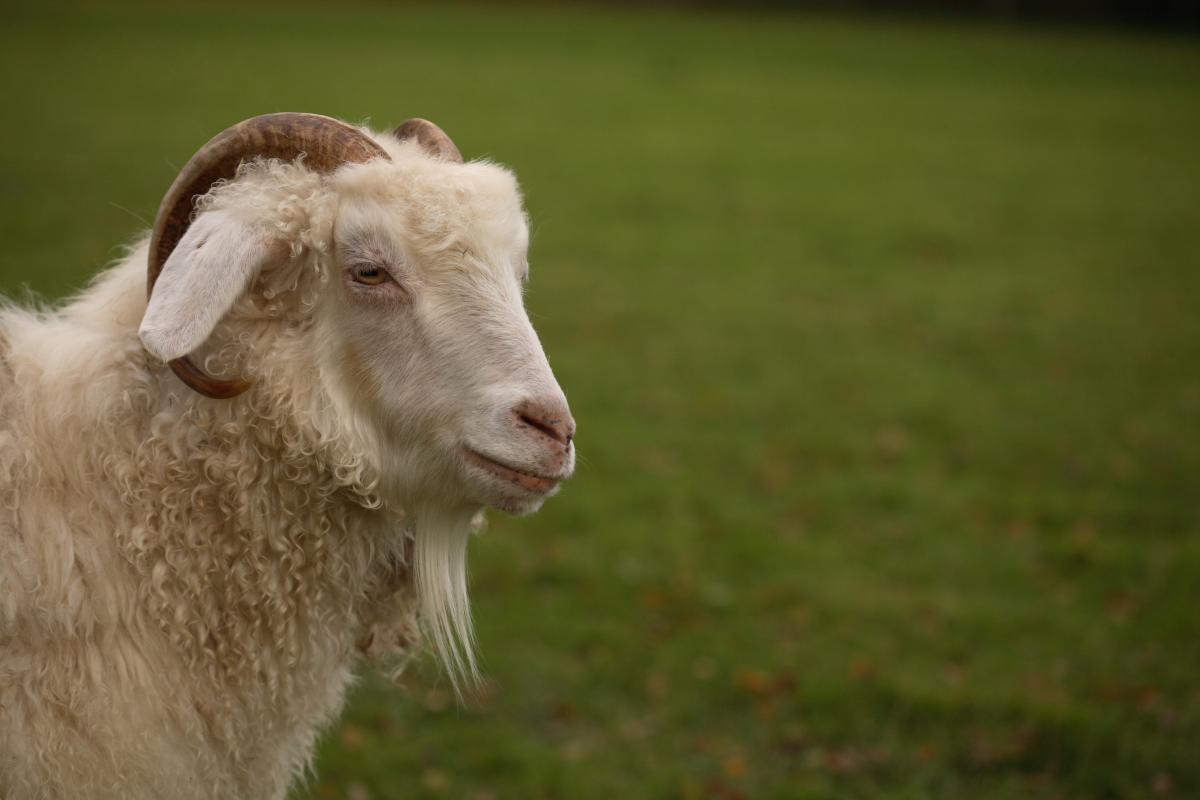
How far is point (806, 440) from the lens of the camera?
8375 mm

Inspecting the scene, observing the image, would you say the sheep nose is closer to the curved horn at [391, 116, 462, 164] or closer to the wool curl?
the wool curl

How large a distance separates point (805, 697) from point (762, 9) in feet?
139

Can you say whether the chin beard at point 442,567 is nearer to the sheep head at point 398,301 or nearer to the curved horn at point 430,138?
the sheep head at point 398,301

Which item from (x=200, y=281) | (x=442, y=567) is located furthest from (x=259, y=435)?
(x=442, y=567)

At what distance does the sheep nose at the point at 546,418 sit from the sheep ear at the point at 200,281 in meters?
0.69

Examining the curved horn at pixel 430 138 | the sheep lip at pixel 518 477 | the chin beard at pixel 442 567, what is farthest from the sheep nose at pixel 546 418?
the curved horn at pixel 430 138

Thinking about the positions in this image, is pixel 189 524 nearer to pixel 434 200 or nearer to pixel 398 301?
pixel 398 301

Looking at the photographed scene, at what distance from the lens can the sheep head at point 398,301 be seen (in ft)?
8.57

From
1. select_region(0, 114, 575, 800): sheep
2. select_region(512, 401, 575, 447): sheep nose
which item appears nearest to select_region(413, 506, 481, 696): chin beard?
select_region(0, 114, 575, 800): sheep

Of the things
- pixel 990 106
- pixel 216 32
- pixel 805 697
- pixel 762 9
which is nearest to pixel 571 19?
pixel 762 9

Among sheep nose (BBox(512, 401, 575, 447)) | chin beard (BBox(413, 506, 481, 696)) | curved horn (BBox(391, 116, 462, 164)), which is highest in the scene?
curved horn (BBox(391, 116, 462, 164))

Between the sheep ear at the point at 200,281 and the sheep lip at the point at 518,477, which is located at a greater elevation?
the sheep ear at the point at 200,281

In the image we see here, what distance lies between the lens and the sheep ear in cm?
241

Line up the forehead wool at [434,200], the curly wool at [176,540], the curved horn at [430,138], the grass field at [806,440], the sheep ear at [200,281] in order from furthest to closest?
the grass field at [806,440] < the curved horn at [430,138] < the forehead wool at [434,200] < the curly wool at [176,540] < the sheep ear at [200,281]
